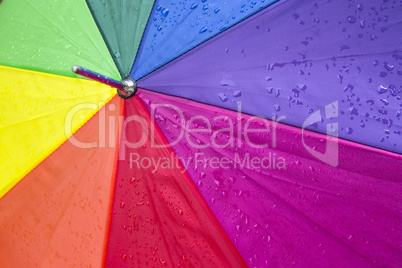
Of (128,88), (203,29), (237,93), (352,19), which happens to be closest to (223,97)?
(237,93)

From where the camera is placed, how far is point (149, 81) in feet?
4.75

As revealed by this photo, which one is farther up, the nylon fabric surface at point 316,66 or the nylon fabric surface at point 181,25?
the nylon fabric surface at point 181,25

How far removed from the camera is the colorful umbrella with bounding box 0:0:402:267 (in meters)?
1.25

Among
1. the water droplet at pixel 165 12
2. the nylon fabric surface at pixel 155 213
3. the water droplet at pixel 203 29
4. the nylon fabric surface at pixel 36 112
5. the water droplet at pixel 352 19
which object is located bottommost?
the nylon fabric surface at pixel 155 213

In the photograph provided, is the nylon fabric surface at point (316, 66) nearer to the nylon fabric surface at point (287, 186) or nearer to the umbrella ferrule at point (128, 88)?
the nylon fabric surface at point (287, 186)

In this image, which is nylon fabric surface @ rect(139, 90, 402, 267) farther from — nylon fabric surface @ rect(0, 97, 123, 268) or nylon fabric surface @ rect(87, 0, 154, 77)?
nylon fabric surface @ rect(0, 97, 123, 268)

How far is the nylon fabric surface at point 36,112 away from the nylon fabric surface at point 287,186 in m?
0.29

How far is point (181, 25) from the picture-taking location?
4.66 feet

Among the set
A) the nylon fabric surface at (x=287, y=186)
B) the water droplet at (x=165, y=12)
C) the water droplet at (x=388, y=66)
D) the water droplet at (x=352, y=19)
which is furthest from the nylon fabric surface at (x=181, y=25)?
the water droplet at (x=388, y=66)

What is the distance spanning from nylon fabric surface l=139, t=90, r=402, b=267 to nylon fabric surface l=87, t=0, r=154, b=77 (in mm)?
172

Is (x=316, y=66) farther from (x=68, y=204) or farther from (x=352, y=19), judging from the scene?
(x=68, y=204)

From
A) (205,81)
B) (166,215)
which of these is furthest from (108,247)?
(205,81)

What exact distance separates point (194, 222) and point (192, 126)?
38 cm

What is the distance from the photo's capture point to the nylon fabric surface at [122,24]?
148 cm
